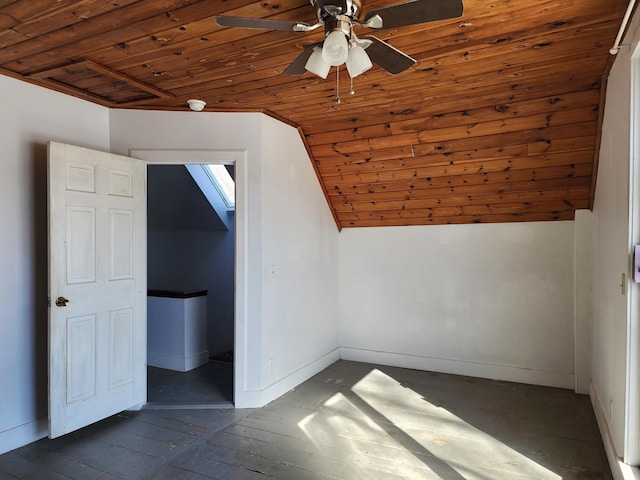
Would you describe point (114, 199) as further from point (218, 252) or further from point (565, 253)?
point (565, 253)

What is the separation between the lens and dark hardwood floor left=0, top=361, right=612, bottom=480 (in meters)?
2.34

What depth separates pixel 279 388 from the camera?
11.4ft

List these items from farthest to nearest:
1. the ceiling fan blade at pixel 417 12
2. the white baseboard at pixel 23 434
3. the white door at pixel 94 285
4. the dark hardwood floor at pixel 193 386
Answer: the dark hardwood floor at pixel 193 386 < the white door at pixel 94 285 < the white baseboard at pixel 23 434 < the ceiling fan blade at pixel 417 12

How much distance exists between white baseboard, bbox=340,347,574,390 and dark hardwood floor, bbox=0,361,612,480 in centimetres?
12

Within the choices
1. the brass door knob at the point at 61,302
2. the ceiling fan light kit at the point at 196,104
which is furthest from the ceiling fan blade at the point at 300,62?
the brass door knob at the point at 61,302

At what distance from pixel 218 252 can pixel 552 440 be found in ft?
12.6

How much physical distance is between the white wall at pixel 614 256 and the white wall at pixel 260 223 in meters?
2.29

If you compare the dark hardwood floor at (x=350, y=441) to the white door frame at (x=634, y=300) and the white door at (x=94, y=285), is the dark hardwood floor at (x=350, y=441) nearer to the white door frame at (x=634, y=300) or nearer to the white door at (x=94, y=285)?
the white door at (x=94, y=285)

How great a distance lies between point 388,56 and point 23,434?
308 centimetres

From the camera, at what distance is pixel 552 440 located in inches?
105

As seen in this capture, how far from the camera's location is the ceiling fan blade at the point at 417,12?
1.46 metres

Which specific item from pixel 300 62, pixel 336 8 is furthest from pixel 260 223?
pixel 336 8

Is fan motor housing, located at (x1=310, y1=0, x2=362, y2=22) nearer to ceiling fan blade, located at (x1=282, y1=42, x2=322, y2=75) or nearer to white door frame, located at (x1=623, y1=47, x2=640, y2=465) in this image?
ceiling fan blade, located at (x1=282, y1=42, x2=322, y2=75)

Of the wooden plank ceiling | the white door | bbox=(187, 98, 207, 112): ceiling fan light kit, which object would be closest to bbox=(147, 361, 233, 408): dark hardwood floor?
the white door
